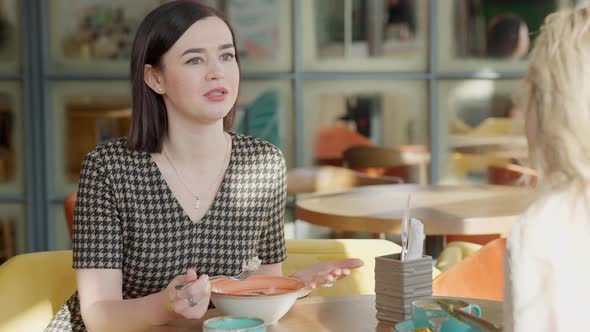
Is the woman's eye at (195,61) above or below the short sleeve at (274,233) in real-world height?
above

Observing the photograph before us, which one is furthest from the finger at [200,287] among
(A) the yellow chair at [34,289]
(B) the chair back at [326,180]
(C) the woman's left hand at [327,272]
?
(B) the chair back at [326,180]

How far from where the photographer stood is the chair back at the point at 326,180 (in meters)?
4.81

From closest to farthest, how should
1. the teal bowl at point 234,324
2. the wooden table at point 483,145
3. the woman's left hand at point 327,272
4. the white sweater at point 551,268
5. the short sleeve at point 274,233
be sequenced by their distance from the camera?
the white sweater at point 551,268 < the teal bowl at point 234,324 < the woman's left hand at point 327,272 < the short sleeve at point 274,233 < the wooden table at point 483,145

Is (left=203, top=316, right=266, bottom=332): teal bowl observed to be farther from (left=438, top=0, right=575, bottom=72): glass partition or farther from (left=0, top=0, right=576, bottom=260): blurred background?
(left=438, top=0, right=575, bottom=72): glass partition

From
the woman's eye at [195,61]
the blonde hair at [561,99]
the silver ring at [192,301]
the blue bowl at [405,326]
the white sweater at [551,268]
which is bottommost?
the blue bowl at [405,326]

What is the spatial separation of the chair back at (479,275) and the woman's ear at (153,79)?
3.24ft

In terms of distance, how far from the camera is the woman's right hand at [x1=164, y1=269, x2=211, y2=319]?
1.64 meters

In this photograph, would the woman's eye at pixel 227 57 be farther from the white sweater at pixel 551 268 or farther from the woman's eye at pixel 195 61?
the white sweater at pixel 551 268

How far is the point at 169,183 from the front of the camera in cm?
217

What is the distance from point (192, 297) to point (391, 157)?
157 inches

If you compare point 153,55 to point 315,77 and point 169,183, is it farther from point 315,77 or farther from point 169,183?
point 315,77

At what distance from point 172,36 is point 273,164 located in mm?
434

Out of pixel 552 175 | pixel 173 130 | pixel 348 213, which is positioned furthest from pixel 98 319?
pixel 348 213

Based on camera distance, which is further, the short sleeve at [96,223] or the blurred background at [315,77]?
the blurred background at [315,77]
